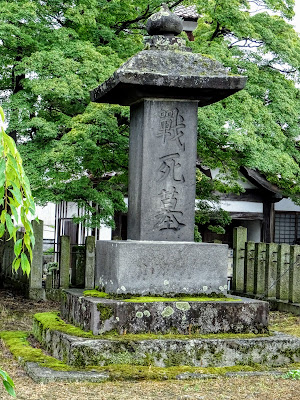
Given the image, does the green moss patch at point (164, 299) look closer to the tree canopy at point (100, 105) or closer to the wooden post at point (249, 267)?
the tree canopy at point (100, 105)

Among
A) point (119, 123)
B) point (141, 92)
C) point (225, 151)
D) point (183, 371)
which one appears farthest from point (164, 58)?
point (225, 151)

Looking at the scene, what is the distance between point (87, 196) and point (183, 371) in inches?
258

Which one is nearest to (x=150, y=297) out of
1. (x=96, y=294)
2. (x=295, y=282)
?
(x=96, y=294)

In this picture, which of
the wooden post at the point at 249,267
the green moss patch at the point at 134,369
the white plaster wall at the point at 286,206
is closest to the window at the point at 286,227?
the white plaster wall at the point at 286,206

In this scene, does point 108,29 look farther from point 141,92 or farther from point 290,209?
point 290,209

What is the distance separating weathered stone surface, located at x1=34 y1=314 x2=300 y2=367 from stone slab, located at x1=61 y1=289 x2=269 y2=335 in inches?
9.7

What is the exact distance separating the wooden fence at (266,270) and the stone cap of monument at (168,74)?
5016mm

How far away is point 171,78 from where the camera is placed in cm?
752

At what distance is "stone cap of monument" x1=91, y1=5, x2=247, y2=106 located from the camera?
7.50 m

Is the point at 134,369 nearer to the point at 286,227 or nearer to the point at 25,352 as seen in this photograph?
the point at 25,352

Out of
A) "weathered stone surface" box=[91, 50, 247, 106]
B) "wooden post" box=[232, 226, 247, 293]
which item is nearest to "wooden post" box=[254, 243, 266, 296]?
"wooden post" box=[232, 226, 247, 293]

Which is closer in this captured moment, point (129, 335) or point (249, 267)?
point (129, 335)

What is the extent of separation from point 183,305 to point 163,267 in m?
0.53

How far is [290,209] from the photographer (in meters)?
22.2
